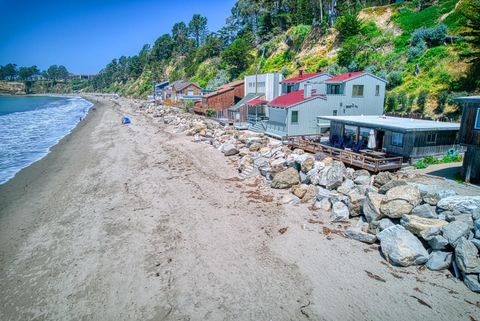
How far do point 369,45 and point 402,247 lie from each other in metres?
43.3

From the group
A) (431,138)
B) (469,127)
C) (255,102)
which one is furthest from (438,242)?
(255,102)

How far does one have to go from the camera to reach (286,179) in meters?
19.4

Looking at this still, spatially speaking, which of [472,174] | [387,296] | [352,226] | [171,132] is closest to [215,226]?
[352,226]

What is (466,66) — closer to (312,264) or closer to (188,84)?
(312,264)

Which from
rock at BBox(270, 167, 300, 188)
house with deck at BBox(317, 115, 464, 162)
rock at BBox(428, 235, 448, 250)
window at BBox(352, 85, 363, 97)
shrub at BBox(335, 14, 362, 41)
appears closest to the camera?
rock at BBox(428, 235, 448, 250)

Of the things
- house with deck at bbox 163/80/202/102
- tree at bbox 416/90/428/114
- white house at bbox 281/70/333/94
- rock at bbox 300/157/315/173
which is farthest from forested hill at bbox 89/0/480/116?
rock at bbox 300/157/315/173

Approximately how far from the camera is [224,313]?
949cm

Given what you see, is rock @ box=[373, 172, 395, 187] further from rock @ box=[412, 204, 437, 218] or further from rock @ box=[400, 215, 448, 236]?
rock @ box=[400, 215, 448, 236]

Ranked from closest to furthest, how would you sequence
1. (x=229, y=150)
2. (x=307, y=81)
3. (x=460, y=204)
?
(x=460, y=204) → (x=229, y=150) → (x=307, y=81)

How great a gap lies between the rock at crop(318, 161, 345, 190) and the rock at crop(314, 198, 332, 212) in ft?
5.42

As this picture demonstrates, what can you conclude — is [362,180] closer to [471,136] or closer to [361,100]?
[471,136]

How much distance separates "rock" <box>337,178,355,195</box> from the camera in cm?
1708

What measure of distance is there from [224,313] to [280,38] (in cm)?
7032

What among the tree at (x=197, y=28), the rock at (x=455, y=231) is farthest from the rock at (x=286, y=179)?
the tree at (x=197, y=28)
